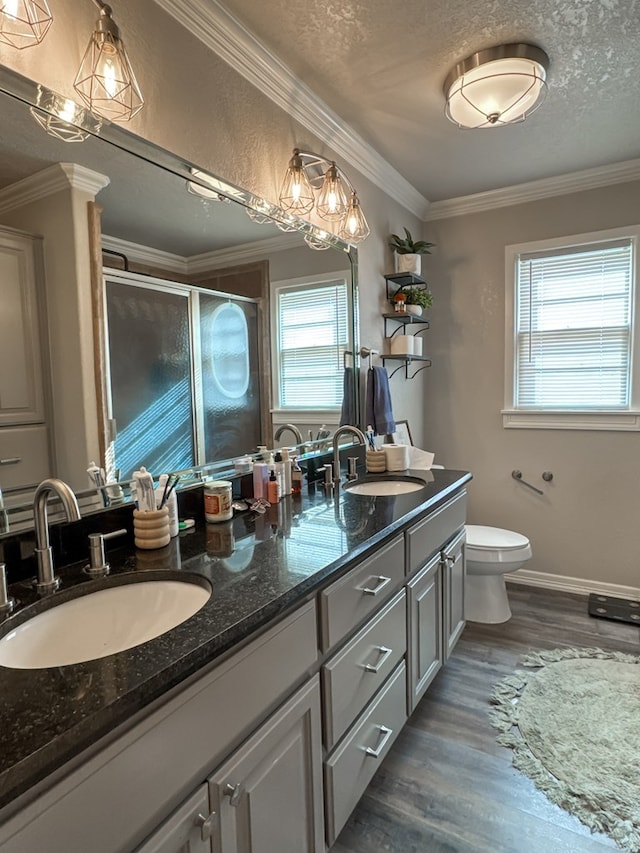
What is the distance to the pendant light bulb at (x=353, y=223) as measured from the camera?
7.23ft

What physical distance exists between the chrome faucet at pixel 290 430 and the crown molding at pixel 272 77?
1242 millimetres

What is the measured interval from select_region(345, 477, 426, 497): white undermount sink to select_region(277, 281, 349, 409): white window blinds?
0.42m

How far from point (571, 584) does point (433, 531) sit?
172 cm

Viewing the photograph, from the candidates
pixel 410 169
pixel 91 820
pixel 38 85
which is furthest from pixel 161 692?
pixel 410 169

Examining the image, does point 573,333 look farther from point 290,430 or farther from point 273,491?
point 273,491

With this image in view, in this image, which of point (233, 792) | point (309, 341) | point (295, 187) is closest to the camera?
point (233, 792)

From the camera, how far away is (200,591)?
3.42 ft

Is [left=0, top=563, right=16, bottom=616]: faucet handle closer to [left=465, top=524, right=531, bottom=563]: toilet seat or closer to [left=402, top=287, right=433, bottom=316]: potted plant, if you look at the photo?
[left=465, top=524, right=531, bottom=563]: toilet seat

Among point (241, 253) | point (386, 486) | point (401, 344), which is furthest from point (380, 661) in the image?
point (401, 344)

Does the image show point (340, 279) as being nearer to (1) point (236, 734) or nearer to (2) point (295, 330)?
(2) point (295, 330)

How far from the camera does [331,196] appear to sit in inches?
81.6

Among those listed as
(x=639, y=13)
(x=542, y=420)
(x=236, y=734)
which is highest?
(x=639, y=13)

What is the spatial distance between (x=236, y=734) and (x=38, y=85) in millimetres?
1418

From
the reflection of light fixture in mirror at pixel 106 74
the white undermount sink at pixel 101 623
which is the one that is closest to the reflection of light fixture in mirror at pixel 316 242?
the reflection of light fixture in mirror at pixel 106 74
